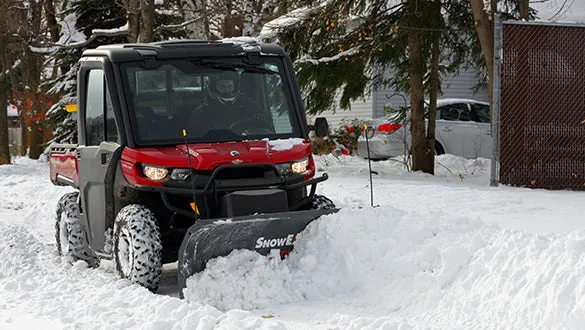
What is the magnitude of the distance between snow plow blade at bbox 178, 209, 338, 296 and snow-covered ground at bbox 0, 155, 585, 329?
77mm

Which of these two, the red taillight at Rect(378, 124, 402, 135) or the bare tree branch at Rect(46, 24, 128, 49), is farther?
the bare tree branch at Rect(46, 24, 128, 49)

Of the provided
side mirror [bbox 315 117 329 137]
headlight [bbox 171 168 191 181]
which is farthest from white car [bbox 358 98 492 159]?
headlight [bbox 171 168 191 181]

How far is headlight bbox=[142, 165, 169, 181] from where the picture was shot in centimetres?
764

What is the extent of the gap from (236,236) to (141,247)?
2.59 feet

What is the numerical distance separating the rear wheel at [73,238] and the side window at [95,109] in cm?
76

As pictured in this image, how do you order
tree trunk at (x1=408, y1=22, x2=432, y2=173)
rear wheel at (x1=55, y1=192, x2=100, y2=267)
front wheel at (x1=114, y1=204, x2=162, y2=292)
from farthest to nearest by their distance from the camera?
tree trunk at (x1=408, y1=22, x2=432, y2=173) < rear wheel at (x1=55, y1=192, x2=100, y2=267) < front wheel at (x1=114, y1=204, x2=162, y2=292)

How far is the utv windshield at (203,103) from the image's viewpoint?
316 inches

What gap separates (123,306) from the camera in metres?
6.62

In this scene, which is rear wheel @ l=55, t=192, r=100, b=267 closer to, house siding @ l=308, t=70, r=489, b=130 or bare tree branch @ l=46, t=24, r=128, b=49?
bare tree branch @ l=46, t=24, r=128, b=49

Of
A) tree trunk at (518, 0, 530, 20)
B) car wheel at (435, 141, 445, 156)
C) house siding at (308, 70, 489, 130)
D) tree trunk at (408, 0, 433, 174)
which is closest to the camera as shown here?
tree trunk at (518, 0, 530, 20)

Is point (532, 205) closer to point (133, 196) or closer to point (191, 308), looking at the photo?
point (133, 196)

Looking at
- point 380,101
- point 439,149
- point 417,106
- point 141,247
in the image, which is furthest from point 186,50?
point 380,101

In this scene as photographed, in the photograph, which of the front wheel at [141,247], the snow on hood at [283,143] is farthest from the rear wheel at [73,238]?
the snow on hood at [283,143]

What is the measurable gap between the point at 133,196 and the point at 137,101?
831 millimetres
